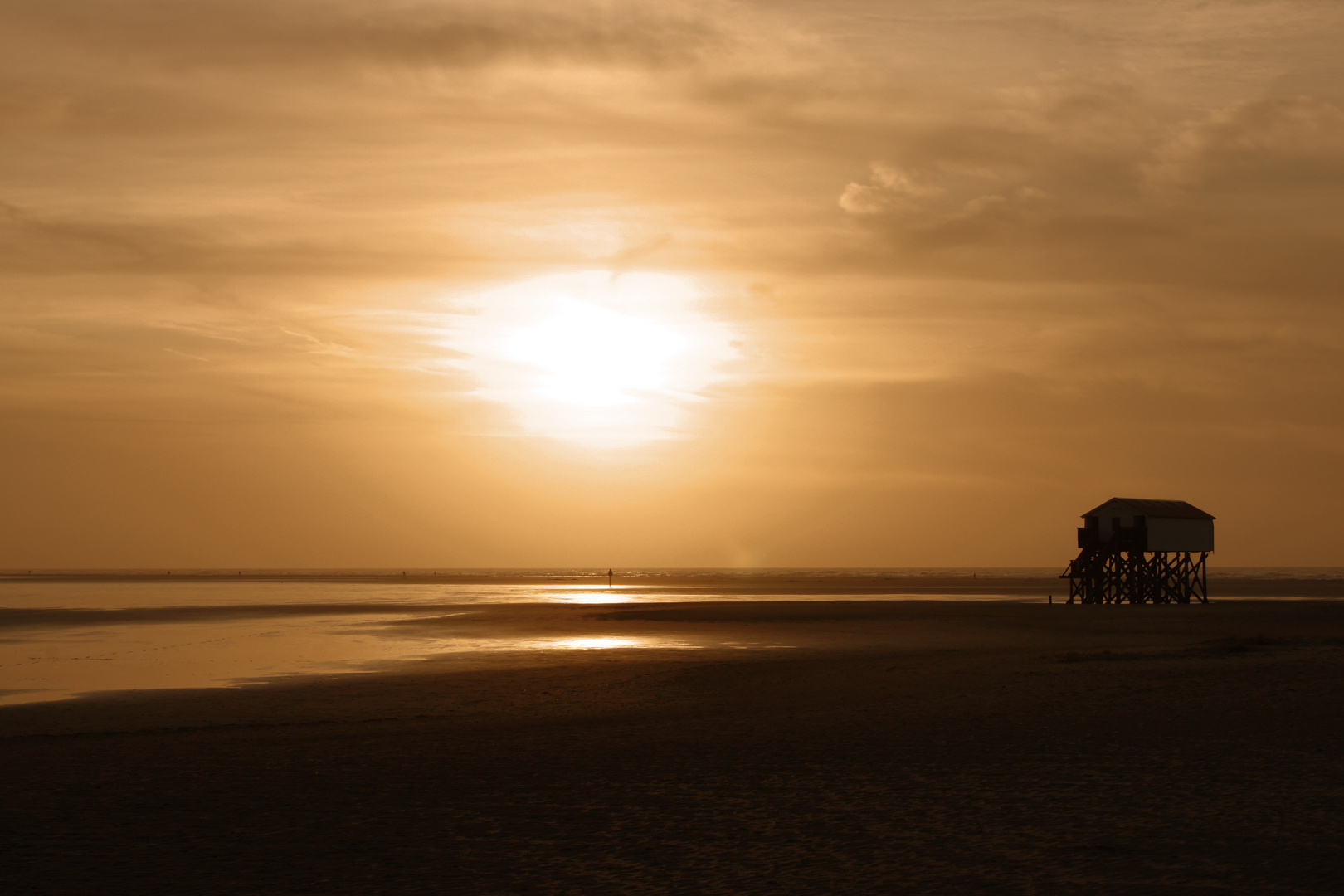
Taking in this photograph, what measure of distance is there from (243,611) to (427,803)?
179 ft

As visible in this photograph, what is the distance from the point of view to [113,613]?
201ft

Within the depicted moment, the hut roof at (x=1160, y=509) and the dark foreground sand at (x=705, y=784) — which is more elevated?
the hut roof at (x=1160, y=509)

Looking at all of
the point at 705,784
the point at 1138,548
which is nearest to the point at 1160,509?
the point at 1138,548

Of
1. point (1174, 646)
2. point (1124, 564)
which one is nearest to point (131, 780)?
point (1174, 646)

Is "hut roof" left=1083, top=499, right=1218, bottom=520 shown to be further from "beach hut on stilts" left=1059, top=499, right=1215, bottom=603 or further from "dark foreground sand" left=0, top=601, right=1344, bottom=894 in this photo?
"dark foreground sand" left=0, top=601, right=1344, bottom=894

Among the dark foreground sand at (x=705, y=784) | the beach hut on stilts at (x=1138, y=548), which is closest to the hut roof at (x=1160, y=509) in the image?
the beach hut on stilts at (x=1138, y=548)

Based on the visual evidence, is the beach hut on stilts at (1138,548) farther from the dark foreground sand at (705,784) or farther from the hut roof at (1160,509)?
the dark foreground sand at (705,784)

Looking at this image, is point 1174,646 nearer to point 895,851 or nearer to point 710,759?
point 710,759

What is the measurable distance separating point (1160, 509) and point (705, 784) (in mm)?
62336

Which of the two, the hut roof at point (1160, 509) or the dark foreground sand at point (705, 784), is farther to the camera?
the hut roof at point (1160, 509)

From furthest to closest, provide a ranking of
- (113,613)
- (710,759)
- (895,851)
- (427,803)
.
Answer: (113,613) < (710,759) < (427,803) < (895,851)

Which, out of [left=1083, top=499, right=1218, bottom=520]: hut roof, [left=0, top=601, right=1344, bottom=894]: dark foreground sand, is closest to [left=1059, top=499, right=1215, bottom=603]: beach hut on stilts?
[left=1083, top=499, right=1218, bottom=520]: hut roof

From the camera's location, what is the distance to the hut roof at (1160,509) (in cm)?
6812

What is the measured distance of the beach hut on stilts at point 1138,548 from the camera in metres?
67.6
